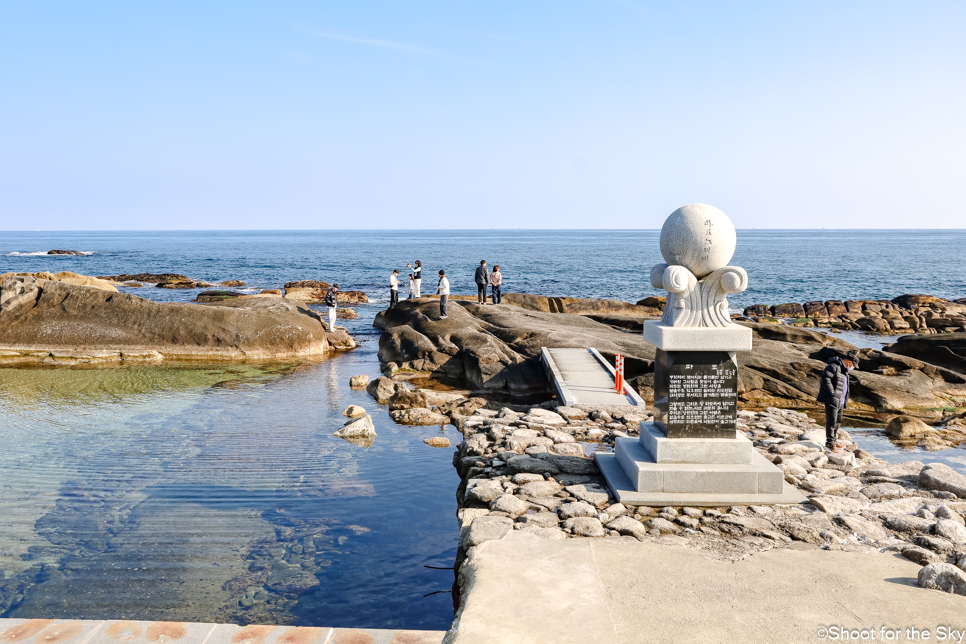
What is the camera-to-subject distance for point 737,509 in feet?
25.3

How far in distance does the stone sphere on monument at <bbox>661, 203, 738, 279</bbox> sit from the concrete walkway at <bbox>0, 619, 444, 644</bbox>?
5.19m

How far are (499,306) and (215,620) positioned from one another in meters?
19.8

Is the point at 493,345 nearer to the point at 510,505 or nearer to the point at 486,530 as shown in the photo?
the point at 510,505

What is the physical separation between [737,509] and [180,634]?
6.02 meters

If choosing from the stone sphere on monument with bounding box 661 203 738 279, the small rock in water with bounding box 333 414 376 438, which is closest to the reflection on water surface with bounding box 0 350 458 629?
the small rock in water with bounding box 333 414 376 438

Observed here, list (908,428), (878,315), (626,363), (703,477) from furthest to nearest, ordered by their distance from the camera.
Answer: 1. (878,315)
2. (626,363)
3. (908,428)
4. (703,477)

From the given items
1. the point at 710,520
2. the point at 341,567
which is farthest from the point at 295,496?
the point at 710,520

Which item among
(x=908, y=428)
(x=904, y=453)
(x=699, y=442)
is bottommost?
(x=904, y=453)

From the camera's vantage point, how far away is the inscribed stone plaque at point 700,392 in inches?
326

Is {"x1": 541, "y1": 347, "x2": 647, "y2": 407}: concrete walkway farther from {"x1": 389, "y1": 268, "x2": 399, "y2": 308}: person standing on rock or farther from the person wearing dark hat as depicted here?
{"x1": 389, "y1": 268, "x2": 399, "y2": 308}: person standing on rock

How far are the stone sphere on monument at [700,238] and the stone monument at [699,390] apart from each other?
1 cm

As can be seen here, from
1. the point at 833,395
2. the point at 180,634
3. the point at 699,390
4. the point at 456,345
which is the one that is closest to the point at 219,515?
the point at 180,634

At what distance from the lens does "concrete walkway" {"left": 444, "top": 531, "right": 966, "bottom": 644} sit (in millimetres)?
5082

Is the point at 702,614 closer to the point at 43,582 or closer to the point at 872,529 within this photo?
the point at 872,529
